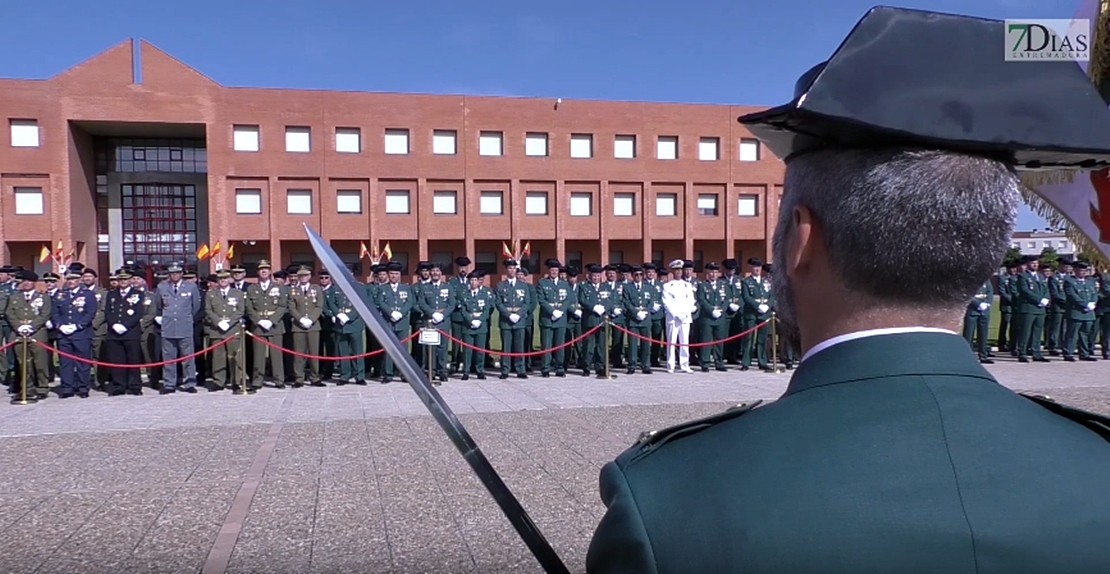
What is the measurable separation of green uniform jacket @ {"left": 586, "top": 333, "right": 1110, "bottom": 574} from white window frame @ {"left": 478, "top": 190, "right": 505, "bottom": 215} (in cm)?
4184

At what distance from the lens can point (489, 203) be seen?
1681 inches

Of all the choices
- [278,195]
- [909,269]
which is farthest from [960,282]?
[278,195]

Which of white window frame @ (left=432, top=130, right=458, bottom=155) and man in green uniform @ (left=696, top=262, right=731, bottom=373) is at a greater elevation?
white window frame @ (left=432, top=130, right=458, bottom=155)

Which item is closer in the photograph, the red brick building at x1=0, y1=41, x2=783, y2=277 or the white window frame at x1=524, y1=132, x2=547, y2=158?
the red brick building at x1=0, y1=41, x2=783, y2=277

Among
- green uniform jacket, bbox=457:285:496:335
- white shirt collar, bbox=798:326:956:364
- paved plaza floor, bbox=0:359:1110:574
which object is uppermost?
white shirt collar, bbox=798:326:956:364

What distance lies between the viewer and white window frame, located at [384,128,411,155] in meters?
41.1

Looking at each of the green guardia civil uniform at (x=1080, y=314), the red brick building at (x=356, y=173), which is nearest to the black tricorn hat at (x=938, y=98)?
the green guardia civil uniform at (x=1080, y=314)

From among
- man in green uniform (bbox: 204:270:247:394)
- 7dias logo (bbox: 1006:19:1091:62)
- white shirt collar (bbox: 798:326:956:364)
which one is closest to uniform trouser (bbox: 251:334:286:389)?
man in green uniform (bbox: 204:270:247:394)

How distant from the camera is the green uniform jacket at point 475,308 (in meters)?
13.8

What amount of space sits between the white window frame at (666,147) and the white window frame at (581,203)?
4.58 meters

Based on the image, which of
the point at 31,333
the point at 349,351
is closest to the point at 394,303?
the point at 349,351

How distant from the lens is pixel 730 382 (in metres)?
12.8

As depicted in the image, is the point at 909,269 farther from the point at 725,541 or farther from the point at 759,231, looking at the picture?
the point at 759,231

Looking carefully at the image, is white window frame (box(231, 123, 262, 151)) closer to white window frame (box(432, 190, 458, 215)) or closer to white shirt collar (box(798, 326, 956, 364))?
white window frame (box(432, 190, 458, 215))
